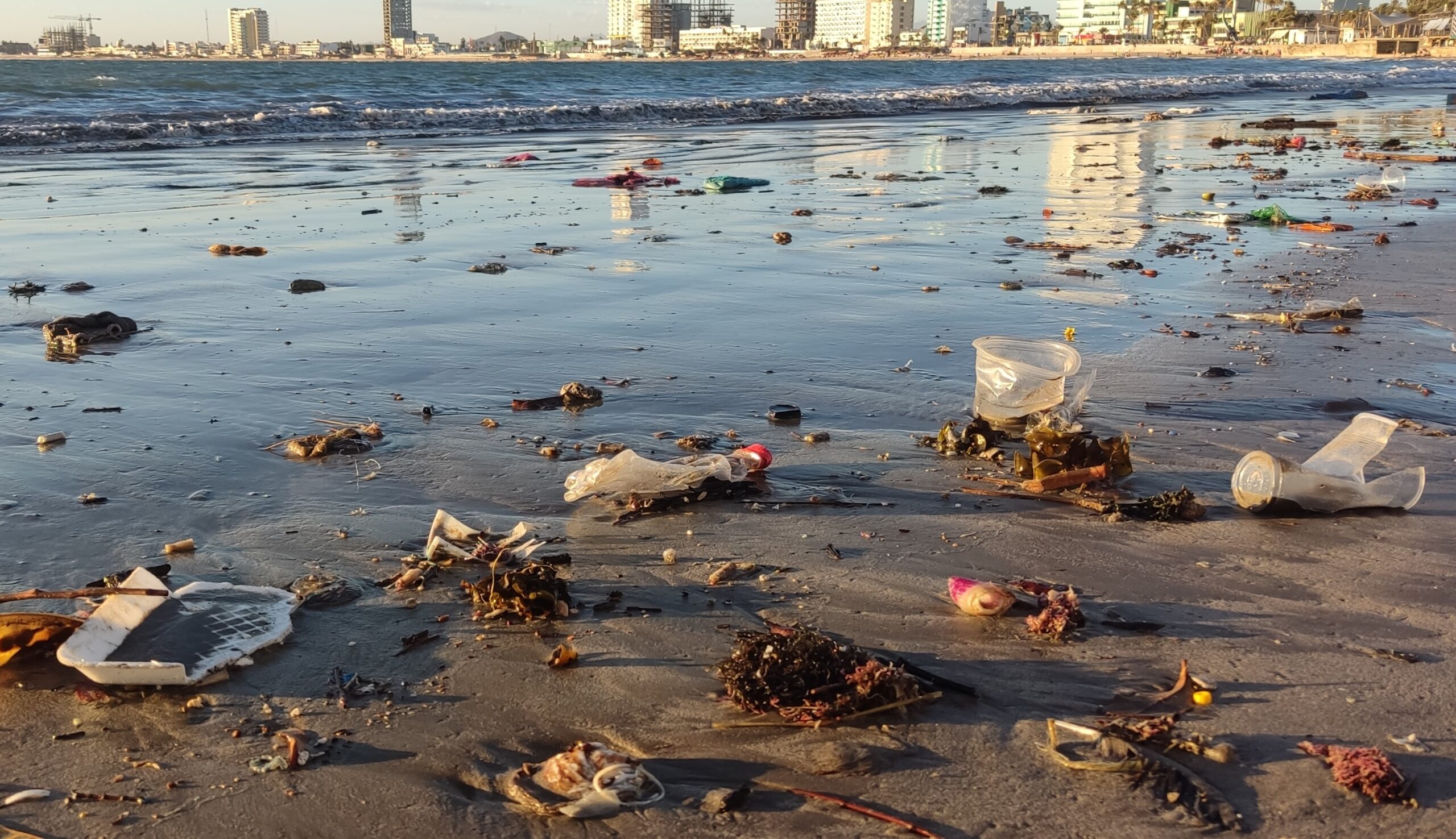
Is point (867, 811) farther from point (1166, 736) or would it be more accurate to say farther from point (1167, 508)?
point (1167, 508)

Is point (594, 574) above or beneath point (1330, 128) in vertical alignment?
beneath

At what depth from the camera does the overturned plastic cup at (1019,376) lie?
5.56 metres

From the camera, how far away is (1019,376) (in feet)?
18.4

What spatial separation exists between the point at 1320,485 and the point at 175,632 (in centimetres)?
415

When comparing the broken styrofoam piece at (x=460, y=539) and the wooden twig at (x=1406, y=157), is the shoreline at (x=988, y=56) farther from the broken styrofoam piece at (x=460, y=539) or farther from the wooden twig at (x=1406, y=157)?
the broken styrofoam piece at (x=460, y=539)

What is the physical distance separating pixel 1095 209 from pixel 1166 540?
9.56 meters

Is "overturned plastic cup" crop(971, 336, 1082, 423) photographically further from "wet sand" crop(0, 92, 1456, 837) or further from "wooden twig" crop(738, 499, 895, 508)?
"wooden twig" crop(738, 499, 895, 508)

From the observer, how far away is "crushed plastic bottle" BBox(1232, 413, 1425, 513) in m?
4.54

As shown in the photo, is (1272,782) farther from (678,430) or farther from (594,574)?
(678,430)

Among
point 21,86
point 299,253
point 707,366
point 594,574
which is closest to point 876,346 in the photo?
point 707,366

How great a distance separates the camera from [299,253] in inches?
413

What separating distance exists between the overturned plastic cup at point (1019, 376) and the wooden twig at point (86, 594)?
3715 millimetres

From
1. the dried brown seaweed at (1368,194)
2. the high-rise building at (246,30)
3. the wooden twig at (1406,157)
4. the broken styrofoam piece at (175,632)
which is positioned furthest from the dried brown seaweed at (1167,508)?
the high-rise building at (246,30)

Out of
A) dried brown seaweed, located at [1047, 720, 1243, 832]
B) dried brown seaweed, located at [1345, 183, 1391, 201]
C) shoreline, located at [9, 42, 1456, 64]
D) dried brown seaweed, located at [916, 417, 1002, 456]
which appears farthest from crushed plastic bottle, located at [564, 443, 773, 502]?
shoreline, located at [9, 42, 1456, 64]
